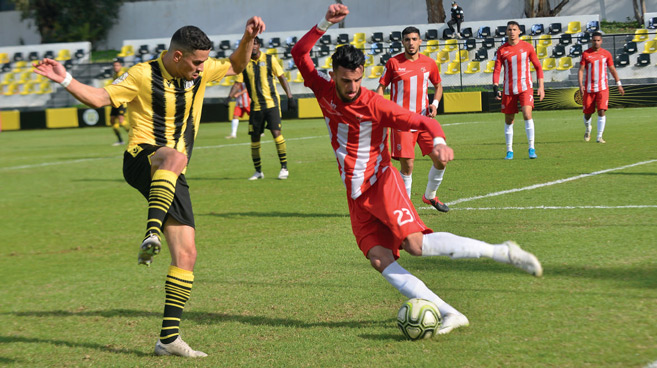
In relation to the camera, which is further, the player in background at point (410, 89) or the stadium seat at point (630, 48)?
the stadium seat at point (630, 48)

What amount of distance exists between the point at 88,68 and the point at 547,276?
129ft

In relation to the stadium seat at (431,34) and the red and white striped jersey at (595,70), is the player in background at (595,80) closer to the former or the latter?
the red and white striped jersey at (595,70)

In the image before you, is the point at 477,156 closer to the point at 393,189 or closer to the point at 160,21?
the point at 393,189

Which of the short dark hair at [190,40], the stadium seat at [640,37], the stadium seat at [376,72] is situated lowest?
the short dark hair at [190,40]

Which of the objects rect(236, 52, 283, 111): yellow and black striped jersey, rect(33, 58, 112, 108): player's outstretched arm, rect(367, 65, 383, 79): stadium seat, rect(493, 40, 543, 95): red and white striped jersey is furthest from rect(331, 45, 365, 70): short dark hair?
rect(367, 65, 383, 79): stadium seat

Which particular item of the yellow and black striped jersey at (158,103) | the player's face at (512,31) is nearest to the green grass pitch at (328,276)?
the yellow and black striped jersey at (158,103)

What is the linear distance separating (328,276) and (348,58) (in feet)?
7.47

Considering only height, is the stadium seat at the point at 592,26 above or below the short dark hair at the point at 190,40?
above

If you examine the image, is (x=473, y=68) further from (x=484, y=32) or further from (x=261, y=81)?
(x=261, y=81)

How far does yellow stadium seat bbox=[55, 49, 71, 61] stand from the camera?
43.0m

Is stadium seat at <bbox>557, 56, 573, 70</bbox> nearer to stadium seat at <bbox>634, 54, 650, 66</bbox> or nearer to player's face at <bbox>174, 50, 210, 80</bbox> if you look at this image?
stadium seat at <bbox>634, 54, 650, 66</bbox>

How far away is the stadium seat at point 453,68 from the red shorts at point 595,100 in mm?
17201

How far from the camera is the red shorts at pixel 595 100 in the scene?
53.7 ft

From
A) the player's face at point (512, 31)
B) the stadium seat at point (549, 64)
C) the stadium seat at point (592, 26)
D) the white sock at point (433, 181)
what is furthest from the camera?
the stadium seat at point (592, 26)
